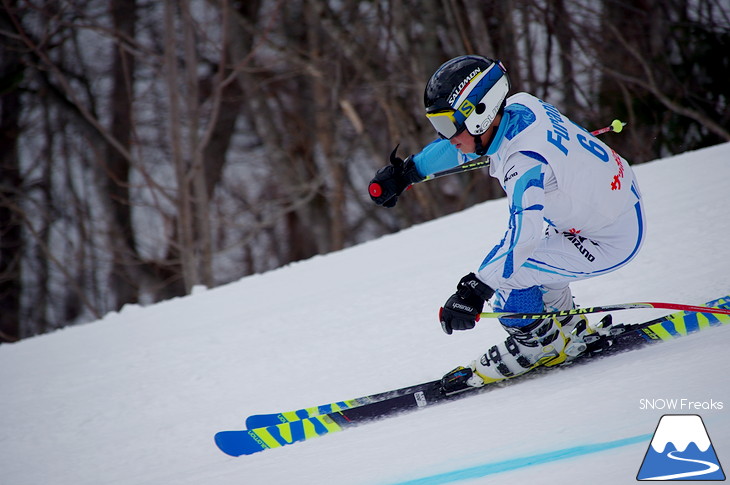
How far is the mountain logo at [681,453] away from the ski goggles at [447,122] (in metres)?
1.33

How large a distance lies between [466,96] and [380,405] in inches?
56.2

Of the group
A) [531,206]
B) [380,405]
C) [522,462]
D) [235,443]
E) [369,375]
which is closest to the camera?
[522,462]

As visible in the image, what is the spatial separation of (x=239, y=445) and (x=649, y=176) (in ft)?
13.9

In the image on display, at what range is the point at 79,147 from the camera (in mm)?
16719

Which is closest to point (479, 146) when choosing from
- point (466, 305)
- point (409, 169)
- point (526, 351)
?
point (466, 305)

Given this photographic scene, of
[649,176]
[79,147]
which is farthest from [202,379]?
[79,147]

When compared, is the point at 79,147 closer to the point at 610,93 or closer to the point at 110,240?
the point at 110,240

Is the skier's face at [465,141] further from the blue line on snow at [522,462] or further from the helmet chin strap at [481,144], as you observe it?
the blue line on snow at [522,462]

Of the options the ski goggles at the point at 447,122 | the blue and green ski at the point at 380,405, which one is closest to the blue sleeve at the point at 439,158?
the ski goggles at the point at 447,122

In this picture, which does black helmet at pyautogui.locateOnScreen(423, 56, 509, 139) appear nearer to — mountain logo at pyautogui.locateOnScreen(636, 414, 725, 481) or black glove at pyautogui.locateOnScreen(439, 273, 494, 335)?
black glove at pyautogui.locateOnScreen(439, 273, 494, 335)

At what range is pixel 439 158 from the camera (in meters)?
3.51

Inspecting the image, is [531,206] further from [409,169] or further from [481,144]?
[409,169]

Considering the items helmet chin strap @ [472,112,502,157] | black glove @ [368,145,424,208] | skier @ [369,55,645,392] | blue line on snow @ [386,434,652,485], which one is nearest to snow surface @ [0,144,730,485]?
blue line on snow @ [386,434,652,485]

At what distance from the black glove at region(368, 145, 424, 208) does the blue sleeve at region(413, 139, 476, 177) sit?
5 cm
